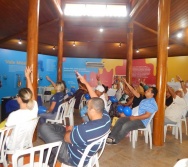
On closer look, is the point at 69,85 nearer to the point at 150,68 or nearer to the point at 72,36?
the point at 72,36

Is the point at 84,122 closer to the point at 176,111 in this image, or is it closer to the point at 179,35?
the point at 176,111

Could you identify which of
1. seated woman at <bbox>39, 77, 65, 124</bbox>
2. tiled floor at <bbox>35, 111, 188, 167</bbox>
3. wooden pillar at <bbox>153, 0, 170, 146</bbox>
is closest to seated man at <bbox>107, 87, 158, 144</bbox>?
tiled floor at <bbox>35, 111, 188, 167</bbox>

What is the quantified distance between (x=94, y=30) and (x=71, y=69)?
271 centimetres

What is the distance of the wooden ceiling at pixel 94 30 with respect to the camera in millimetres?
5766

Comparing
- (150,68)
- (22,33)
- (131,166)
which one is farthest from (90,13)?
(131,166)

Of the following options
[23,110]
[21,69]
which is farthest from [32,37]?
[21,69]

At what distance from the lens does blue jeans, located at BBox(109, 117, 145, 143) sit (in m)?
3.36

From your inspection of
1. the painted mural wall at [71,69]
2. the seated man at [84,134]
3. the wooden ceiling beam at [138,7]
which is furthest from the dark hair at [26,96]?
the painted mural wall at [71,69]

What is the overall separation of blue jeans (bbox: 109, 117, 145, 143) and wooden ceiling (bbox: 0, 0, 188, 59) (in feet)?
11.0

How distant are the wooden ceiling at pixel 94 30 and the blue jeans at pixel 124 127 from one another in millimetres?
3360

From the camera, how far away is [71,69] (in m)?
10.5

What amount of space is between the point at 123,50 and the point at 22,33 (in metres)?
Result: 5.25

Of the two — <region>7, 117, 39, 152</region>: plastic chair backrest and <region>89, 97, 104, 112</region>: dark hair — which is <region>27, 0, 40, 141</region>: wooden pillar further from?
<region>89, 97, 104, 112</region>: dark hair

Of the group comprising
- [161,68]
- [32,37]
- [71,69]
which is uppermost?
[32,37]
